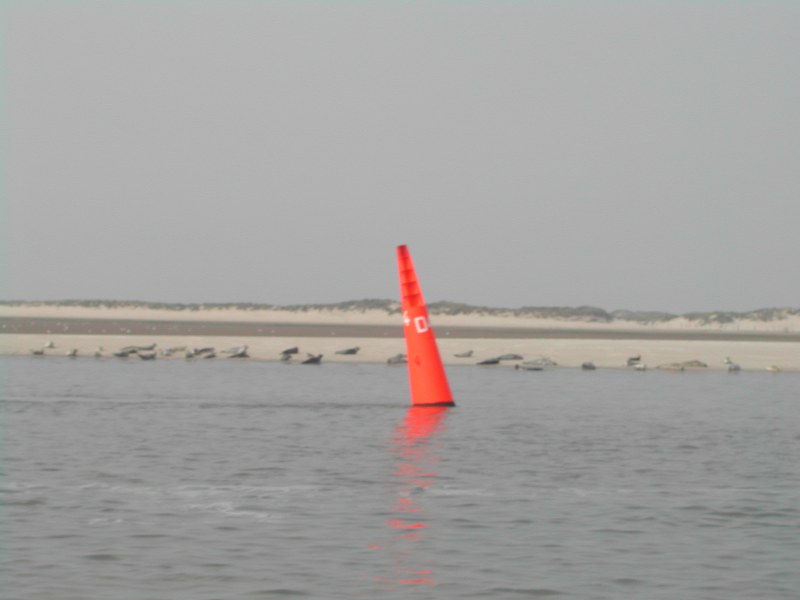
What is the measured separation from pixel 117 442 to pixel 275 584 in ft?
40.9

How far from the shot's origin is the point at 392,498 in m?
19.2

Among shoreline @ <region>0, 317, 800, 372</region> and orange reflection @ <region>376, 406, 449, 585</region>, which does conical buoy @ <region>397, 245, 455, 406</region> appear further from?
shoreline @ <region>0, 317, 800, 372</region>

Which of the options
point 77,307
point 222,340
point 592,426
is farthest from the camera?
point 77,307

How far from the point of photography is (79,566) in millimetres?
14359

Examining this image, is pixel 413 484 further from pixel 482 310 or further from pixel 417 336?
pixel 482 310

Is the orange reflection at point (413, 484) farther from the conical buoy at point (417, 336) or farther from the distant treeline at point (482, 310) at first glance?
the distant treeline at point (482, 310)

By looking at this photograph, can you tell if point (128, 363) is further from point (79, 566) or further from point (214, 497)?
point (79, 566)

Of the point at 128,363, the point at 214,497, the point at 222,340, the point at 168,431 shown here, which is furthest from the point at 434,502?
the point at 222,340

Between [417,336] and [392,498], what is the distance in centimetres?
1288

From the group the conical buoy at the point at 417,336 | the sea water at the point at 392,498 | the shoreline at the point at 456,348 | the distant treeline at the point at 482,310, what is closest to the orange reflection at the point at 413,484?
the sea water at the point at 392,498

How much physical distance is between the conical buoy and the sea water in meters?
1.05

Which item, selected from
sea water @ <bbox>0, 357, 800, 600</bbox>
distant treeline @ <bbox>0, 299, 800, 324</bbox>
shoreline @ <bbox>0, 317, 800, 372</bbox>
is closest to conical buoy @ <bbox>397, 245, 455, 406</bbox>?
sea water @ <bbox>0, 357, 800, 600</bbox>

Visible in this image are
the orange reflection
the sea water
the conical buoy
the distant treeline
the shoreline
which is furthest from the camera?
the distant treeline

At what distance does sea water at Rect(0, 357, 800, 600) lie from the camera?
1417 centimetres
